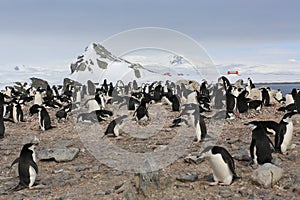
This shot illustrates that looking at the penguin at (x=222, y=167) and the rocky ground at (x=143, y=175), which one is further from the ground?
the penguin at (x=222, y=167)

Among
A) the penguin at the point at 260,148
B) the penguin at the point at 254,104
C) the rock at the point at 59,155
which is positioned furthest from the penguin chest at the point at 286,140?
the penguin at the point at 254,104

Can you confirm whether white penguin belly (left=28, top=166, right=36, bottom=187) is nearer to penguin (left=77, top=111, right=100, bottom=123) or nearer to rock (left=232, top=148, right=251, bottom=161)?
rock (left=232, top=148, right=251, bottom=161)

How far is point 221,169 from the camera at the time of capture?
5406 millimetres

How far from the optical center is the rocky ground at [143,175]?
5176 millimetres

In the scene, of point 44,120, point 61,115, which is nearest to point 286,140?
point 44,120

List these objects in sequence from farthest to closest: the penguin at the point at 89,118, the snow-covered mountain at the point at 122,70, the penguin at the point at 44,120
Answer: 1. the snow-covered mountain at the point at 122,70
2. the penguin at the point at 89,118
3. the penguin at the point at 44,120

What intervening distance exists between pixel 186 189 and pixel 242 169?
119 cm

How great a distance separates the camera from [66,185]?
5.89m

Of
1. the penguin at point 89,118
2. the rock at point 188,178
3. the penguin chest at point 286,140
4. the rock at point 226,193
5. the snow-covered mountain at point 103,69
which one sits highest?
the snow-covered mountain at point 103,69

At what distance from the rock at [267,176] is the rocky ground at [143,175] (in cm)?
6

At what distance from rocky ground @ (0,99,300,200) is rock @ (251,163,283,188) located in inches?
2.5

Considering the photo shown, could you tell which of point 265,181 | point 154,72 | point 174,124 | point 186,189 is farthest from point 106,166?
point 154,72

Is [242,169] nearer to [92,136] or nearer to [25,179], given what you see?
[25,179]

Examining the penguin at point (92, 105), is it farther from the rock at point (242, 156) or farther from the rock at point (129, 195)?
the rock at point (129, 195)
